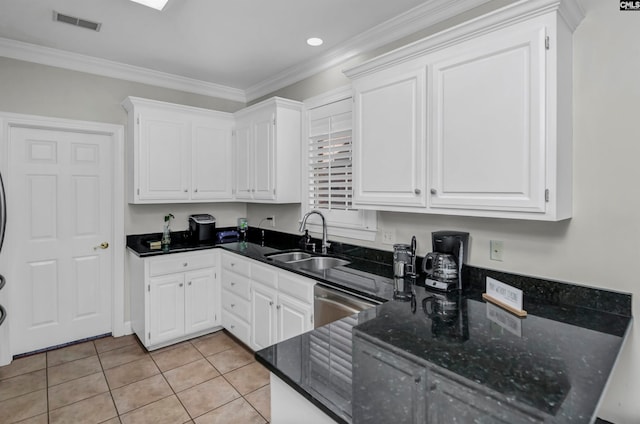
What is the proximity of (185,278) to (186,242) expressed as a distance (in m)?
0.58

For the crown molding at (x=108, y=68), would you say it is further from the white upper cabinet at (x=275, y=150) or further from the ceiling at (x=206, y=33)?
the white upper cabinet at (x=275, y=150)

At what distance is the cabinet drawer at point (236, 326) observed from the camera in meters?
3.14

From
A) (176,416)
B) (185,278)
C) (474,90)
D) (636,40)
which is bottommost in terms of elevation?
(176,416)

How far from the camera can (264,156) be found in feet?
11.2


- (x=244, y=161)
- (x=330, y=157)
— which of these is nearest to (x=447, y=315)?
(x=330, y=157)

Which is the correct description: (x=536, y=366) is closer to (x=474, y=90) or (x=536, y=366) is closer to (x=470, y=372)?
(x=470, y=372)

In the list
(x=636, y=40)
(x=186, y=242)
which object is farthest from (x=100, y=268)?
(x=636, y=40)

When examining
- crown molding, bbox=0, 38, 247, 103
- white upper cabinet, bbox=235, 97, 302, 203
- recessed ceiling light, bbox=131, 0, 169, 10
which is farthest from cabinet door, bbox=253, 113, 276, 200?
recessed ceiling light, bbox=131, 0, 169, 10

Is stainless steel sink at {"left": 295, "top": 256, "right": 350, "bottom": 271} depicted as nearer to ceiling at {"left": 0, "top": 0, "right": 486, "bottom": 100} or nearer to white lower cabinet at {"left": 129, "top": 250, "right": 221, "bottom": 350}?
white lower cabinet at {"left": 129, "top": 250, "right": 221, "bottom": 350}

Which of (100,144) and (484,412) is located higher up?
(100,144)

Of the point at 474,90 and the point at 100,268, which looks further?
the point at 100,268

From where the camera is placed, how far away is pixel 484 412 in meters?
0.85

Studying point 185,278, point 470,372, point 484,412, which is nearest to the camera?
point 484,412

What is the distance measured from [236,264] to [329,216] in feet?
3.31
